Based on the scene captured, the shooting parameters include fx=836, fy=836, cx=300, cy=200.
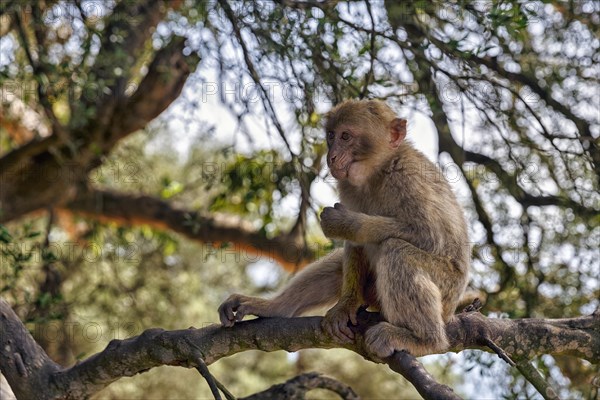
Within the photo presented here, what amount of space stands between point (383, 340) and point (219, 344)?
0.95m

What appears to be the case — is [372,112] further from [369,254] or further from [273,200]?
[273,200]

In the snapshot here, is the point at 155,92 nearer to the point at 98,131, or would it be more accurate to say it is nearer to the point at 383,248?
the point at 98,131

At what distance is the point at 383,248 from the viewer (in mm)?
4805

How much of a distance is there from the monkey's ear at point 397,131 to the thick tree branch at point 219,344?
122cm

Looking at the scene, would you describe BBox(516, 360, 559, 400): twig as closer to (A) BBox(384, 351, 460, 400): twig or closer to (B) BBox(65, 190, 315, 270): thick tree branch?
(A) BBox(384, 351, 460, 400): twig

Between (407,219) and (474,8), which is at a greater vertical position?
(474,8)

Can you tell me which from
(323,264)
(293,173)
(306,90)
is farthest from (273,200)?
(323,264)

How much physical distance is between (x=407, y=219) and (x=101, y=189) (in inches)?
267

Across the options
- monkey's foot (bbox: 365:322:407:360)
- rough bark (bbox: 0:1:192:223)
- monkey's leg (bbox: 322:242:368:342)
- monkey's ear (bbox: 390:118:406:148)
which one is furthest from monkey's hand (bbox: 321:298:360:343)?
rough bark (bbox: 0:1:192:223)

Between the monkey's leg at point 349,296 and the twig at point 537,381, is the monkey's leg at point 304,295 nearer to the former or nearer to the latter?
the monkey's leg at point 349,296

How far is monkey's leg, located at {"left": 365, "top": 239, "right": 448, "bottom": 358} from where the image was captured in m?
4.53

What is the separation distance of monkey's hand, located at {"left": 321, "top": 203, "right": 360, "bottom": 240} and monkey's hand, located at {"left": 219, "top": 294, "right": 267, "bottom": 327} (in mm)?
651

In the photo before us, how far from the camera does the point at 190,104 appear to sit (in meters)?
7.73

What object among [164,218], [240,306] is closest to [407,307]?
[240,306]
